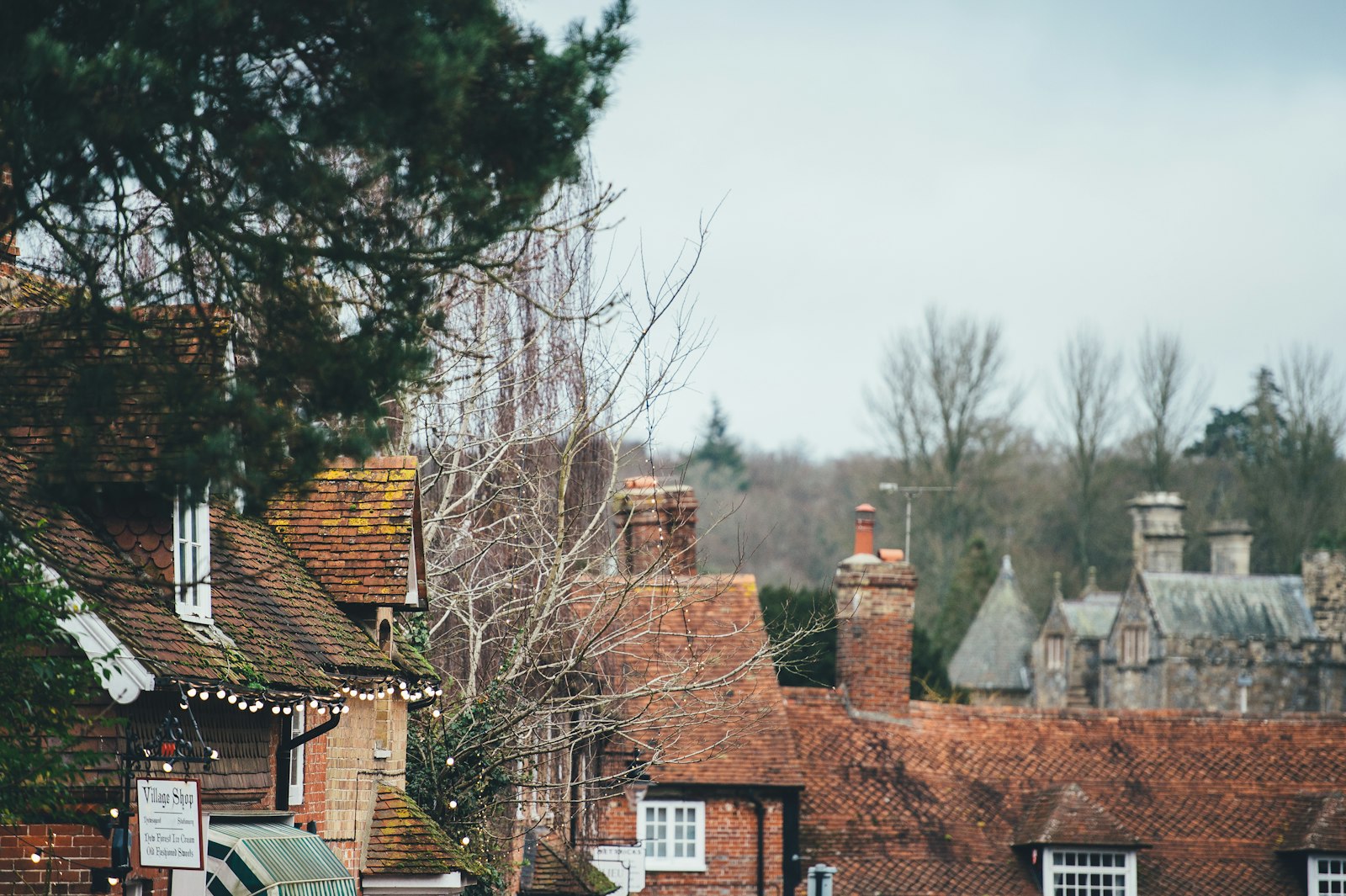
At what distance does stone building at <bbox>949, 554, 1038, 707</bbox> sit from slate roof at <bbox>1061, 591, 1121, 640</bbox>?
1.91 metres

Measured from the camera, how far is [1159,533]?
65000 millimetres

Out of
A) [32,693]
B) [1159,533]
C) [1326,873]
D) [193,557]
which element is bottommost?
[1326,873]

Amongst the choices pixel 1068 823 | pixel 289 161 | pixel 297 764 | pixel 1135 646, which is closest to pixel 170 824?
pixel 297 764

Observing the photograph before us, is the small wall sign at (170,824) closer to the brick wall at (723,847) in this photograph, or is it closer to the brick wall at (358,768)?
the brick wall at (358,768)

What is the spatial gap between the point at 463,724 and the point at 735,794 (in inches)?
413

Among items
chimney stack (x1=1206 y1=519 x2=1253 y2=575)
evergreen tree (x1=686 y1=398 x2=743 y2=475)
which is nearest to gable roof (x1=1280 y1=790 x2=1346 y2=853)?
chimney stack (x1=1206 y1=519 x2=1253 y2=575)

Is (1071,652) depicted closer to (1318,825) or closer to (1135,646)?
(1135,646)

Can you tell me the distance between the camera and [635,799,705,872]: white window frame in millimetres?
26609

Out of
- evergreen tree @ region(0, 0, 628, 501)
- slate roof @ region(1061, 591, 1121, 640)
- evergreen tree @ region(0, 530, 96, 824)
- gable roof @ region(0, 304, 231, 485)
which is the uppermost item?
evergreen tree @ region(0, 0, 628, 501)

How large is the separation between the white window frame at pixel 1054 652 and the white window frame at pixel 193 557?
54116mm

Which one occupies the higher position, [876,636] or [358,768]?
[876,636]

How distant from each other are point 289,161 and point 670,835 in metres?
20.5

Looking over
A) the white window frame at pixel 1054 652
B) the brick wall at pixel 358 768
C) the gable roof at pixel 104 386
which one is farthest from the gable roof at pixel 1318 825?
the white window frame at pixel 1054 652

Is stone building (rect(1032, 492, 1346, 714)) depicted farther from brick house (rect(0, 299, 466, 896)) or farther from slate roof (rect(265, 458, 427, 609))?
slate roof (rect(265, 458, 427, 609))
